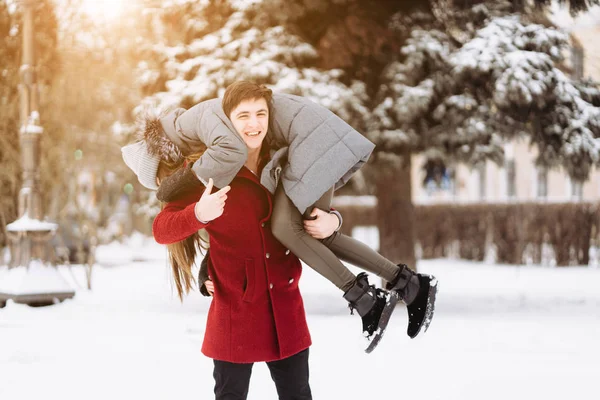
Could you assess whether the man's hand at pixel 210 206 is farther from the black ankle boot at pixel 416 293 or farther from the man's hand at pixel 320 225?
the black ankle boot at pixel 416 293

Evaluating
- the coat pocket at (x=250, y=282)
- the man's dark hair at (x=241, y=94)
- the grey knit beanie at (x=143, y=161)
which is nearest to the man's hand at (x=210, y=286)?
the coat pocket at (x=250, y=282)

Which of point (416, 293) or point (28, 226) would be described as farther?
point (28, 226)

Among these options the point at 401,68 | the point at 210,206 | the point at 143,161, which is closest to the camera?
the point at 210,206

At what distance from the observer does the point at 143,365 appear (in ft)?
20.3

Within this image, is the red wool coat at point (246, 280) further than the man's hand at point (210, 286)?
No

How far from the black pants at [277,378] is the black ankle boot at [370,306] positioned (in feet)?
0.94

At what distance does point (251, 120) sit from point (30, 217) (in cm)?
771

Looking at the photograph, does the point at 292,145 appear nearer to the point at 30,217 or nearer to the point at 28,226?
the point at 28,226

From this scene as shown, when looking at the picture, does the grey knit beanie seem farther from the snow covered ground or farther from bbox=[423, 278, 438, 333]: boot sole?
bbox=[423, 278, 438, 333]: boot sole

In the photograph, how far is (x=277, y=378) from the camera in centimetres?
311

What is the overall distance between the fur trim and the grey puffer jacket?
2.6 inches

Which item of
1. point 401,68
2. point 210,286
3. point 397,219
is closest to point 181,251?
point 210,286

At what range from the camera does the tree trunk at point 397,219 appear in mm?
9922

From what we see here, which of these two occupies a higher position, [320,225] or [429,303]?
[320,225]
